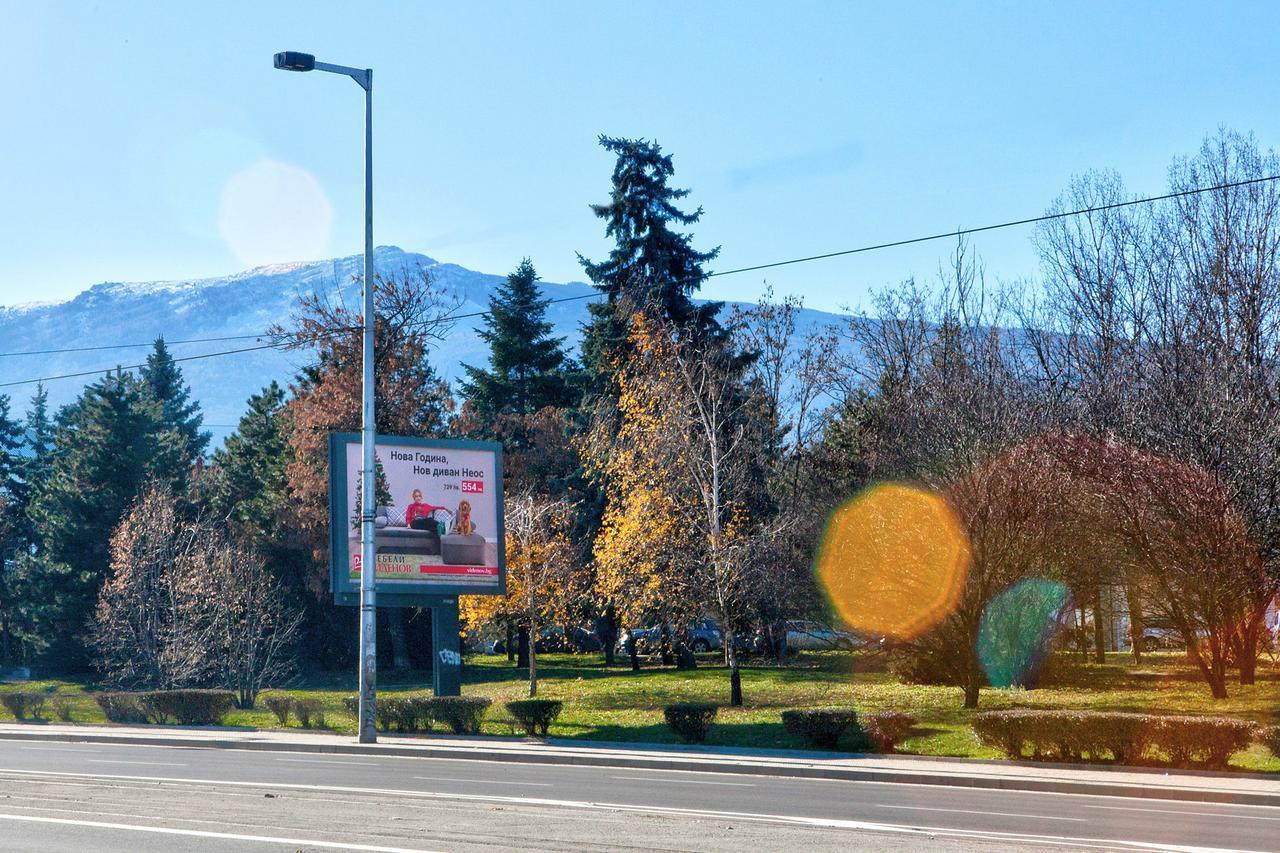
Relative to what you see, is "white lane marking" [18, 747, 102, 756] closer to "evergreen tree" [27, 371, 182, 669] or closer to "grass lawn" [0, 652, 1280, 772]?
"grass lawn" [0, 652, 1280, 772]

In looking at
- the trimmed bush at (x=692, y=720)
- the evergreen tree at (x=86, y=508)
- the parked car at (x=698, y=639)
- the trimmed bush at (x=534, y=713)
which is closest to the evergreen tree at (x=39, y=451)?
the evergreen tree at (x=86, y=508)

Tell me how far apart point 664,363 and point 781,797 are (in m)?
23.0

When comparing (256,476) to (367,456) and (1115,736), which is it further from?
(1115,736)

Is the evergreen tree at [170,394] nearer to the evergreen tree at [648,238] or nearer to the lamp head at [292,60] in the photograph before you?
the evergreen tree at [648,238]

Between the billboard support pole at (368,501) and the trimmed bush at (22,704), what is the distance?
600 inches

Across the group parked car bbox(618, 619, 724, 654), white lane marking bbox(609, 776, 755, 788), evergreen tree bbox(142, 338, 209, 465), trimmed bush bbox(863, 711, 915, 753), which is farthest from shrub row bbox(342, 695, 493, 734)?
evergreen tree bbox(142, 338, 209, 465)

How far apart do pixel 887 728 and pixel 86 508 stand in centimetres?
5431

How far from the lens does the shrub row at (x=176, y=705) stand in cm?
3322

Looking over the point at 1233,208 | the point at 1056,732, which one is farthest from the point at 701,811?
the point at 1233,208

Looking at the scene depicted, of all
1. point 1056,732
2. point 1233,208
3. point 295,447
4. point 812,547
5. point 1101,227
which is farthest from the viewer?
point 295,447

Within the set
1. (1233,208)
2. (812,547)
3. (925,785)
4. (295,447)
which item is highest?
(1233,208)

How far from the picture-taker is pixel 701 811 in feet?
46.8

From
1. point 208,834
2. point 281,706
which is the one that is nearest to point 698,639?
point 281,706

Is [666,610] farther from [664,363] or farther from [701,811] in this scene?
[701,811]
